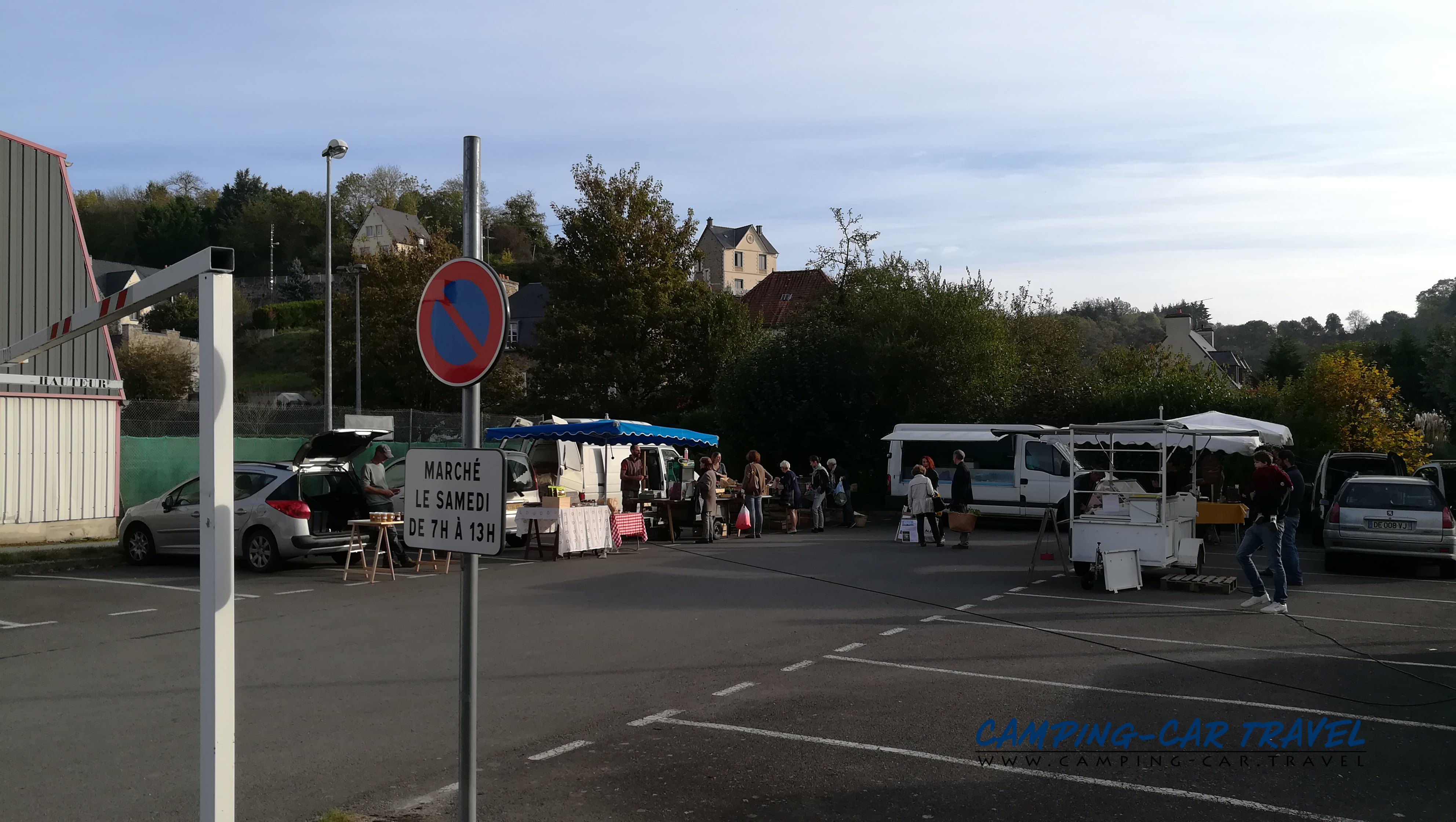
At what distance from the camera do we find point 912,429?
94.6 ft

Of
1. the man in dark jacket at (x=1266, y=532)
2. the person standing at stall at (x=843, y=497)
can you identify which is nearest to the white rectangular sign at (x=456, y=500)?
the man in dark jacket at (x=1266, y=532)

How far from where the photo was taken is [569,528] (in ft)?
59.6

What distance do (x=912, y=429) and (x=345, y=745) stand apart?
23.3m

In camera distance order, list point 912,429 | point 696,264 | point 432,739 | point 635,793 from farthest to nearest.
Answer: point 696,264, point 912,429, point 432,739, point 635,793

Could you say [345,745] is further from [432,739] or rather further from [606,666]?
[606,666]

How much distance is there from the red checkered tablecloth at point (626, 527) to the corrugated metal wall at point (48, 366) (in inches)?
392

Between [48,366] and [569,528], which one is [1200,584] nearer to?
[569,528]

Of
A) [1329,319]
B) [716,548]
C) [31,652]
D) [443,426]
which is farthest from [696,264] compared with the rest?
[1329,319]

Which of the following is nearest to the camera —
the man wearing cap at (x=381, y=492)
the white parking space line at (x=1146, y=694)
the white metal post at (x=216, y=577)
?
the white metal post at (x=216, y=577)

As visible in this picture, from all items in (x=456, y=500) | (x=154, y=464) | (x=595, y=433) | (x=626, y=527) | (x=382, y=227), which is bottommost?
(x=626, y=527)

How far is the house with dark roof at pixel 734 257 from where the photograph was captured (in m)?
96.7

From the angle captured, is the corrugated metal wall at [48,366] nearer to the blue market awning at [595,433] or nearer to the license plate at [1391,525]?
the blue market awning at [595,433]

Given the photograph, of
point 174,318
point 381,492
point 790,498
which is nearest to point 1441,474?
point 790,498

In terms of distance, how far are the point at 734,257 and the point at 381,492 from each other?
81.3m
